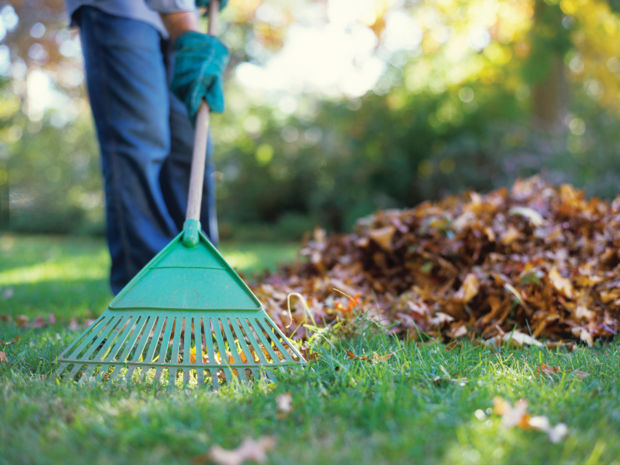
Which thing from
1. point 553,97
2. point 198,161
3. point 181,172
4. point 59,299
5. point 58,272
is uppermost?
point 553,97

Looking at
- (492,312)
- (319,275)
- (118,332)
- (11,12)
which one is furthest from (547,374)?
(11,12)

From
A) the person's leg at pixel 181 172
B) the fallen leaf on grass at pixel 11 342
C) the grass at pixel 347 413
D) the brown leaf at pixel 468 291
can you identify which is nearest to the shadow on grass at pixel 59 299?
the fallen leaf on grass at pixel 11 342

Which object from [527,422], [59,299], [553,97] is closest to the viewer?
[527,422]

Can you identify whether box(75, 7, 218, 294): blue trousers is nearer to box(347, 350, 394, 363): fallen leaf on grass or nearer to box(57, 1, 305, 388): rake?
box(57, 1, 305, 388): rake

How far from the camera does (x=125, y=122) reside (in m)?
2.32

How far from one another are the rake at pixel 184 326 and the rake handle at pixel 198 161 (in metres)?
0.04

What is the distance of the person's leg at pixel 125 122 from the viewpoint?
2.29 m

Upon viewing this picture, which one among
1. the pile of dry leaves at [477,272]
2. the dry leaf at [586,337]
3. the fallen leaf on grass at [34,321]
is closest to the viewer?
the dry leaf at [586,337]

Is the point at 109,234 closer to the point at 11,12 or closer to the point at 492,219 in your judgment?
the point at 492,219

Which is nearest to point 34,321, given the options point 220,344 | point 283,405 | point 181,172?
point 181,172

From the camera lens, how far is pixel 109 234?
93.0 inches

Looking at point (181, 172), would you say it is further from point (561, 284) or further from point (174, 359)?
point (561, 284)

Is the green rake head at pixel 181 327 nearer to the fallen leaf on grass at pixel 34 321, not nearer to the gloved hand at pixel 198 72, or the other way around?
the gloved hand at pixel 198 72

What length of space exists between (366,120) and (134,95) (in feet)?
21.6
